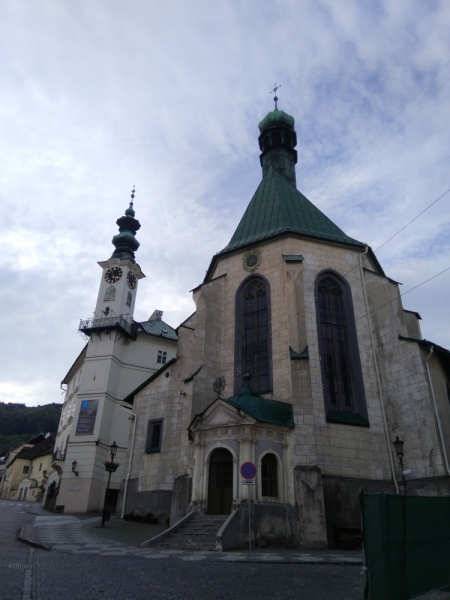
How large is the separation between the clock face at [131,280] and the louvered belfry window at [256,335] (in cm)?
2180

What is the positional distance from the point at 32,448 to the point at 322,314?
205 ft

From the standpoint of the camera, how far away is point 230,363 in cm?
1980

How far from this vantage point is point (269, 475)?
15.2 metres

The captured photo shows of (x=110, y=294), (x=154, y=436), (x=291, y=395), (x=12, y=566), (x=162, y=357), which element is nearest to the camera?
(x=12, y=566)

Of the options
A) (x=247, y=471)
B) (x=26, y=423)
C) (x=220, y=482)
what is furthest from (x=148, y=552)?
(x=26, y=423)

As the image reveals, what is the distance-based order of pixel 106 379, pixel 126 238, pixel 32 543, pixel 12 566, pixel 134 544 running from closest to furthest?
pixel 12 566, pixel 32 543, pixel 134 544, pixel 106 379, pixel 126 238

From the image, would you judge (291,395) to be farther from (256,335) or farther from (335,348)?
(256,335)

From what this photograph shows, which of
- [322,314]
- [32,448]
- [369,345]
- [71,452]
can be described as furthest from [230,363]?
[32,448]

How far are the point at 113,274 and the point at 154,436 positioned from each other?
893 inches

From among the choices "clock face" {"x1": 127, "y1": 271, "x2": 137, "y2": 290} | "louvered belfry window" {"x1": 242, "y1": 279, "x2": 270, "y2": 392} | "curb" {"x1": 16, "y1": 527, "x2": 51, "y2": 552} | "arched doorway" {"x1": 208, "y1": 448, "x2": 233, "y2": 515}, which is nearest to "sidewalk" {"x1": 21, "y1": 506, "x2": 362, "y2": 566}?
"curb" {"x1": 16, "y1": 527, "x2": 51, "y2": 552}

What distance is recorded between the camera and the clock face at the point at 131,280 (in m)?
40.9

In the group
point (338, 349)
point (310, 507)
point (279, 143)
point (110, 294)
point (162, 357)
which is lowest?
point (310, 507)

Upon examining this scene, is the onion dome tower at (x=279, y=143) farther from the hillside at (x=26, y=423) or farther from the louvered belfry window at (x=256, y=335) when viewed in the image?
the hillside at (x=26, y=423)

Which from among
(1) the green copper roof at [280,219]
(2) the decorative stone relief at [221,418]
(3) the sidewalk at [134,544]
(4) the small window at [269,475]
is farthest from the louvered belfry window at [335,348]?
(3) the sidewalk at [134,544]
